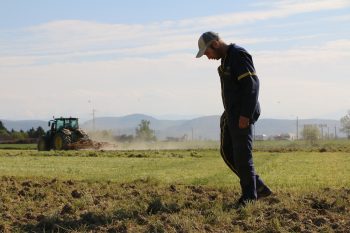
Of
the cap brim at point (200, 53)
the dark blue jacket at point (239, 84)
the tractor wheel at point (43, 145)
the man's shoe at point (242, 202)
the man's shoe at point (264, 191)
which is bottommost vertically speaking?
the man's shoe at point (242, 202)

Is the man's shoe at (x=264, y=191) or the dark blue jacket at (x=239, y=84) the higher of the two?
Result: the dark blue jacket at (x=239, y=84)

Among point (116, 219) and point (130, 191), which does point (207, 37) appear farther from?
point (130, 191)

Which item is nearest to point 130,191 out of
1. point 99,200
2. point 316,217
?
point 99,200

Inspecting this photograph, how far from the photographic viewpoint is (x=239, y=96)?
24.3 feet

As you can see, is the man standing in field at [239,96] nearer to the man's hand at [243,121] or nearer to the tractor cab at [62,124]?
the man's hand at [243,121]

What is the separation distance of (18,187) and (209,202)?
3763 mm

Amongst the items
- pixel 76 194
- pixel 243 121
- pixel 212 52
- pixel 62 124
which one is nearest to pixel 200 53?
pixel 212 52

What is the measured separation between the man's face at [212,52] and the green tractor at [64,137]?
3419 centimetres

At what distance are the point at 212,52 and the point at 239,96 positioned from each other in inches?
25.3

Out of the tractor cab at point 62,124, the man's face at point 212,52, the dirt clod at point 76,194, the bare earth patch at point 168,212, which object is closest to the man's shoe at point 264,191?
the bare earth patch at point 168,212

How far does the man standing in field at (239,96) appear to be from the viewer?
731 centimetres

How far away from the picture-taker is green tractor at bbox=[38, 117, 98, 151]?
41.1m

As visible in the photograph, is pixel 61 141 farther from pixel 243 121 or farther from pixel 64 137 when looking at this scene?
pixel 243 121

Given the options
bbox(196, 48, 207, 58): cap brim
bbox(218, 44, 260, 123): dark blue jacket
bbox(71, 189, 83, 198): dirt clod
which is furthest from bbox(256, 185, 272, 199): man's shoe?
bbox(71, 189, 83, 198): dirt clod
